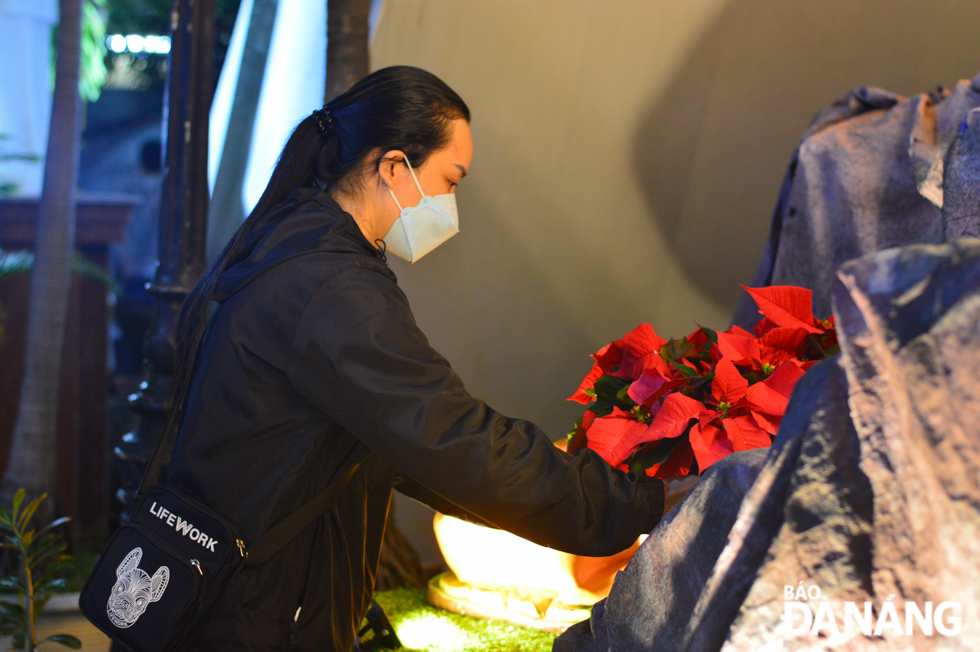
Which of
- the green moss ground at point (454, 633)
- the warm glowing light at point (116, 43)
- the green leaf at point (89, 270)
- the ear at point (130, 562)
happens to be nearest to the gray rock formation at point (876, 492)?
the ear at point (130, 562)

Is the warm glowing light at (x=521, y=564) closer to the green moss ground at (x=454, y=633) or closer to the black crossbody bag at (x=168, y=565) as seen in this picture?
the green moss ground at (x=454, y=633)

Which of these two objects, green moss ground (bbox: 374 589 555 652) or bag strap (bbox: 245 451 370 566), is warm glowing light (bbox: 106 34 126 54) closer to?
green moss ground (bbox: 374 589 555 652)

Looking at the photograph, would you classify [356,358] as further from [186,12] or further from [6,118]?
[6,118]

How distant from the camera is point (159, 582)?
3.66ft

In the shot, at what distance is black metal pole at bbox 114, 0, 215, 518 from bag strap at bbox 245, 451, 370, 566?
116cm

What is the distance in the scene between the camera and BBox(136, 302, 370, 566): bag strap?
116cm

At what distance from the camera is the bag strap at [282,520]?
45.7 inches

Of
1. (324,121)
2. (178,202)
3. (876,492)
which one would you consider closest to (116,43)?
(178,202)

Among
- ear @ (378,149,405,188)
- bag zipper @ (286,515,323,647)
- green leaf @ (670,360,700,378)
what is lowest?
bag zipper @ (286,515,323,647)

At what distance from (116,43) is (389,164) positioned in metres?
7.47

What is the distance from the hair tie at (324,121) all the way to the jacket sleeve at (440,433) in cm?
39

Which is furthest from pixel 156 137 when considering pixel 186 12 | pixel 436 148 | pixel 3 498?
pixel 436 148

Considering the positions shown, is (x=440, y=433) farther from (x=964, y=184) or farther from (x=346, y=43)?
(x=346, y=43)

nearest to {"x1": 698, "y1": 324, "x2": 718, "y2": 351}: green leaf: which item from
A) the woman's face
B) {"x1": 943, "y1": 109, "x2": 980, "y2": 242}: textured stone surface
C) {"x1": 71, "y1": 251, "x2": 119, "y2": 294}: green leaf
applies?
{"x1": 943, "y1": 109, "x2": 980, "y2": 242}: textured stone surface
